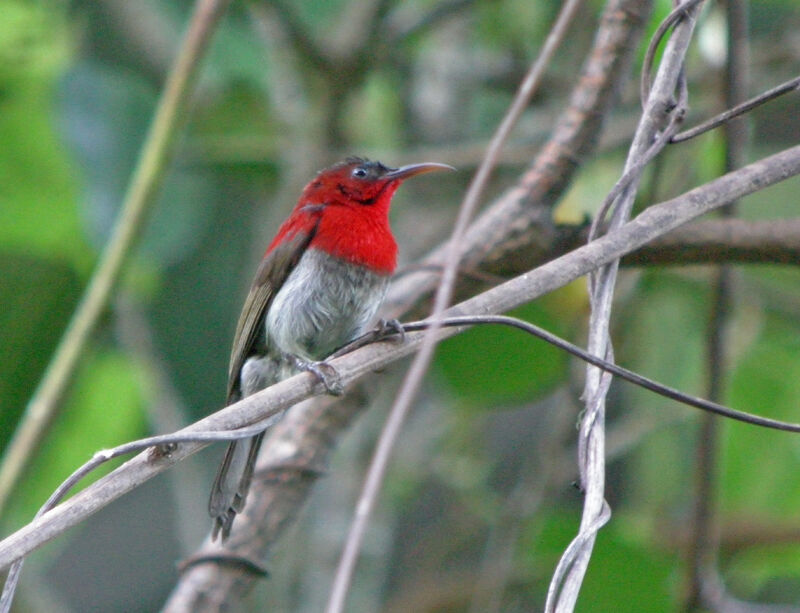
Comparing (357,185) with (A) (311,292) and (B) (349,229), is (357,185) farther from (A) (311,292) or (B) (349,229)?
(A) (311,292)

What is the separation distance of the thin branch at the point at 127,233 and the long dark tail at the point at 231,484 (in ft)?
1.77

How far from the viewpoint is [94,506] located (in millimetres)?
1587

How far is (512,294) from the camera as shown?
6.22 ft

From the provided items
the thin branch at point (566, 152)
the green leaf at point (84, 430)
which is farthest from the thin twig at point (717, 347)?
the green leaf at point (84, 430)

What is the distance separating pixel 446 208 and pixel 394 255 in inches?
58.4

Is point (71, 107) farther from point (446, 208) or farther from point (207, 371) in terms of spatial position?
point (446, 208)

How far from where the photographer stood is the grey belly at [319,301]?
327cm

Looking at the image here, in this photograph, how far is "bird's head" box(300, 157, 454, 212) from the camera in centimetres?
356

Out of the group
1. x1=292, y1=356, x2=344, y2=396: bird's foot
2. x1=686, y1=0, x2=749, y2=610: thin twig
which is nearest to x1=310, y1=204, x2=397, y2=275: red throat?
x1=686, y1=0, x2=749, y2=610: thin twig

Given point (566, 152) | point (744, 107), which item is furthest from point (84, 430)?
point (744, 107)

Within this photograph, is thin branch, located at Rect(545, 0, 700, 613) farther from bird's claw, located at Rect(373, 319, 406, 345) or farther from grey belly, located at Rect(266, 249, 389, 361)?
grey belly, located at Rect(266, 249, 389, 361)

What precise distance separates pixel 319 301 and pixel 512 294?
1.49m

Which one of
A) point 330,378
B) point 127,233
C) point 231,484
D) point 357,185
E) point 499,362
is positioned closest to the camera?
point 330,378

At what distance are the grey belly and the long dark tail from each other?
370 mm
